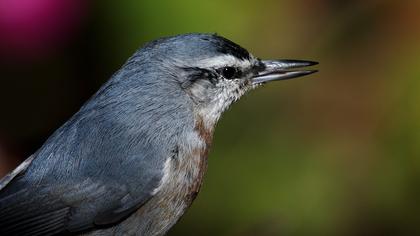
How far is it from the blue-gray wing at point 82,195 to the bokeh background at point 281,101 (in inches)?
17.0

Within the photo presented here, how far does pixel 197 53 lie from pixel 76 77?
725 mm

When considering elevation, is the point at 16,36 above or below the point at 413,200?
above

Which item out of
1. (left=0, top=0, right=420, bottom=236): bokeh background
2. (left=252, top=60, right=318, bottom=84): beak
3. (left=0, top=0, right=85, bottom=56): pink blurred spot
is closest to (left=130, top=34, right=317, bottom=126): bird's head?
(left=252, top=60, right=318, bottom=84): beak

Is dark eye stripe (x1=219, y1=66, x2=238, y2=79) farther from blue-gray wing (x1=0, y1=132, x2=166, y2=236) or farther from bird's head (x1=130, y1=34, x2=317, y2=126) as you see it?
blue-gray wing (x1=0, y1=132, x2=166, y2=236)

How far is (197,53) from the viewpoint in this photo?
1752 centimetres

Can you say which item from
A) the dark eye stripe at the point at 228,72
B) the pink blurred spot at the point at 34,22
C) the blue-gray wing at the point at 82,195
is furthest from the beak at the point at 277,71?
the pink blurred spot at the point at 34,22

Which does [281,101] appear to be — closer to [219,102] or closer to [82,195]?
[219,102]

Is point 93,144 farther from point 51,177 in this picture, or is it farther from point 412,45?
point 412,45

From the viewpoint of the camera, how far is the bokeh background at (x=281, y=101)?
58.4 ft

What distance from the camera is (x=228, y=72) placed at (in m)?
17.6

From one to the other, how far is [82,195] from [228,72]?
31.7 inches

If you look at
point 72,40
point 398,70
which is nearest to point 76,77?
point 72,40

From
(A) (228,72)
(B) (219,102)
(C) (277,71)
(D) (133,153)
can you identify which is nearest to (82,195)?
(D) (133,153)

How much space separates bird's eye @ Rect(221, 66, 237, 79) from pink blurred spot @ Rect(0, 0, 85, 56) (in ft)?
2.26
